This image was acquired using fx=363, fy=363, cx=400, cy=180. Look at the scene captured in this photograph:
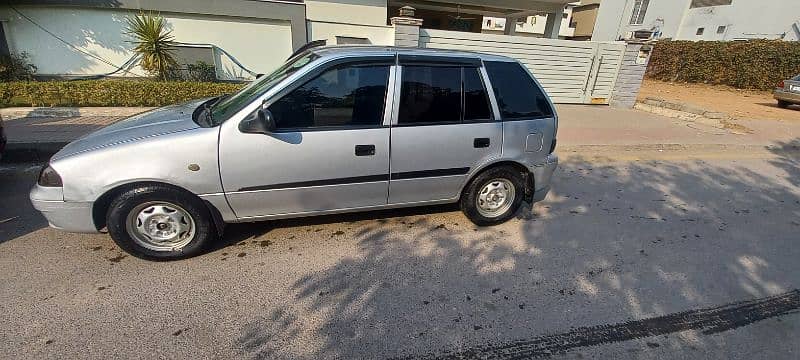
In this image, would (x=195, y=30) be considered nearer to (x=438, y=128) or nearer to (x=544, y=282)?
(x=438, y=128)

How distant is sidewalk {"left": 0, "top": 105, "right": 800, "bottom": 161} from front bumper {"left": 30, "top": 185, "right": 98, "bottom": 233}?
3041 millimetres

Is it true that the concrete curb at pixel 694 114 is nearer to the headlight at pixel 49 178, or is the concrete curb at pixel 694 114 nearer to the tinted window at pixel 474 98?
the tinted window at pixel 474 98

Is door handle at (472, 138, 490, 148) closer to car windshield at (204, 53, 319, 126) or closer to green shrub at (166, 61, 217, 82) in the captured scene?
car windshield at (204, 53, 319, 126)

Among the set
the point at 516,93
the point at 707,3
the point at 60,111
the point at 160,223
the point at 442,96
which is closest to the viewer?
the point at 160,223

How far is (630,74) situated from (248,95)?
1169 cm

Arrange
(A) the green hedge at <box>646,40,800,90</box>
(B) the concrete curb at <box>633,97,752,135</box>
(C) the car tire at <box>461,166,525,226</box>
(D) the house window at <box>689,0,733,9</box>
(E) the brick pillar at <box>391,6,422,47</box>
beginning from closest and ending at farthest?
(C) the car tire at <box>461,166,525,226</box> < (E) the brick pillar at <box>391,6,422,47</box> < (B) the concrete curb at <box>633,97,752,135</box> < (A) the green hedge at <box>646,40,800,90</box> < (D) the house window at <box>689,0,733,9</box>

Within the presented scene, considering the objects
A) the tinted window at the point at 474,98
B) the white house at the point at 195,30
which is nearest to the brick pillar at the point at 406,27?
the white house at the point at 195,30

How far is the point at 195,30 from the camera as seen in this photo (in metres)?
9.36

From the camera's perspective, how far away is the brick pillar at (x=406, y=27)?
8.82 m

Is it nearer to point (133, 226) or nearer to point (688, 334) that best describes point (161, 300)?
point (133, 226)

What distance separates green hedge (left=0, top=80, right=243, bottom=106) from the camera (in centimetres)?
692

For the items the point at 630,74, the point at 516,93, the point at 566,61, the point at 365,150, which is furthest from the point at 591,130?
the point at 365,150

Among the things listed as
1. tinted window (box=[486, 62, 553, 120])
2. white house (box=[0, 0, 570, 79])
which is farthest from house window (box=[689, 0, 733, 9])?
tinted window (box=[486, 62, 553, 120])

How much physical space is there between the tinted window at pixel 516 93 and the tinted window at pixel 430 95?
16.7 inches
